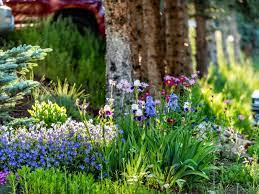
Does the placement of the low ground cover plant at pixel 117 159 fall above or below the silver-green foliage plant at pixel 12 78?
below

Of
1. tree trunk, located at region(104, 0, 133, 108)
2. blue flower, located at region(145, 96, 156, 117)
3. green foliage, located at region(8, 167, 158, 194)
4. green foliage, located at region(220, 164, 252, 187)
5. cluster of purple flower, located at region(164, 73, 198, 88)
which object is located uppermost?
tree trunk, located at region(104, 0, 133, 108)

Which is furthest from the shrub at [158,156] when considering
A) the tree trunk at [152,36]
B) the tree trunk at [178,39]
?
the tree trunk at [178,39]

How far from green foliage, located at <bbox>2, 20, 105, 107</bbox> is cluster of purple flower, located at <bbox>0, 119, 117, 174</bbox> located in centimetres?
393

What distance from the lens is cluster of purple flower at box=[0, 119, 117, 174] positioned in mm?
7738

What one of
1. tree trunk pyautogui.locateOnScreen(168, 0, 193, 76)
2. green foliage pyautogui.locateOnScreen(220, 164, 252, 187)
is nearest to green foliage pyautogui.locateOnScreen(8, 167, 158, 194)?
green foliage pyautogui.locateOnScreen(220, 164, 252, 187)

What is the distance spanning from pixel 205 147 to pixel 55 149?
5.66ft

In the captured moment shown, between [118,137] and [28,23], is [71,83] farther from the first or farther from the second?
[118,137]

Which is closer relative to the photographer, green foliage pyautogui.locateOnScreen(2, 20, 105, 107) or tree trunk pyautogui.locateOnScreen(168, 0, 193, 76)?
green foliage pyautogui.locateOnScreen(2, 20, 105, 107)

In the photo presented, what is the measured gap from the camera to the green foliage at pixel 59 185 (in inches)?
266

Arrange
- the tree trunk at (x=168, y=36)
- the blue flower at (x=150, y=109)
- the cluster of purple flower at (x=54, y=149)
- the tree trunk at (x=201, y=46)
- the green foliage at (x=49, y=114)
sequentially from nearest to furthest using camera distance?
the cluster of purple flower at (x=54, y=149), the blue flower at (x=150, y=109), the green foliage at (x=49, y=114), the tree trunk at (x=168, y=36), the tree trunk at (x=201, y=46)

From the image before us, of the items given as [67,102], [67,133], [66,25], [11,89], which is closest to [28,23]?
[66,25]

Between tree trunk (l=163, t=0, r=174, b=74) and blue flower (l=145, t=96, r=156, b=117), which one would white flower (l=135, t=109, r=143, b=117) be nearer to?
blue flower (l=145, t=96, r=156, b=117)

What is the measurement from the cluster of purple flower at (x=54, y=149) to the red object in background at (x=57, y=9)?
21.8ft

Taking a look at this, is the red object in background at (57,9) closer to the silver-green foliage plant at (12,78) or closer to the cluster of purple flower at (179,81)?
the cluster of purple flower at (179,81)
